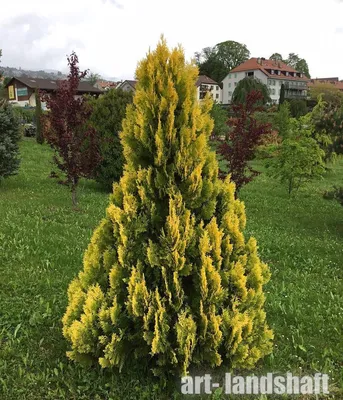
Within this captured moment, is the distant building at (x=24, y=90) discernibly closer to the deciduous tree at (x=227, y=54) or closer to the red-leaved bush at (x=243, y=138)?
the deciduous tree at (x=227, y=54)

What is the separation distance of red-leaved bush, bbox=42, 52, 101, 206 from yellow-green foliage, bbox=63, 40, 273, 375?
6448 millimetres

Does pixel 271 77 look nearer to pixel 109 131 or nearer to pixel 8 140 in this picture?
pixel 109 131

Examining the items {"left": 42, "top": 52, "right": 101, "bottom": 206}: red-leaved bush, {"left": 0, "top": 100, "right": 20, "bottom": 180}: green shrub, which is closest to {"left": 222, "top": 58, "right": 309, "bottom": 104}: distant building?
{"left": 0, "top": 100, "right": 20, "bottom": 180}: green shrub

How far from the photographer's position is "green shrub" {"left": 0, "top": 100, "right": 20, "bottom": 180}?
12391 mm

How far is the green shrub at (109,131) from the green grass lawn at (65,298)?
1.84 metres

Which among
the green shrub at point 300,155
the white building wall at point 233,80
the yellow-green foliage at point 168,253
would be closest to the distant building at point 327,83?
the white building wall at point 233,80

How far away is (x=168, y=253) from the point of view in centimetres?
300

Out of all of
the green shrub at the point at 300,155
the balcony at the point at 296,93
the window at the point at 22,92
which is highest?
the balcony at the point at 296,93

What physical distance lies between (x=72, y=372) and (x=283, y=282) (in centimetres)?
359

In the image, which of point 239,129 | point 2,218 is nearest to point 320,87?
point 239,129

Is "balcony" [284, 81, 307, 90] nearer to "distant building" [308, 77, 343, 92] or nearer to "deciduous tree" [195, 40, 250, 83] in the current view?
"distant building" [308, 77, 343, 92]

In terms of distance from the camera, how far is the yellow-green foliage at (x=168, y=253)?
298 centimetres

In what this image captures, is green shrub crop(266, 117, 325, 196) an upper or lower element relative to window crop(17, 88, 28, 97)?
lower

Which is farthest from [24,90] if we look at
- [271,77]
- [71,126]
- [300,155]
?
[71,126]
